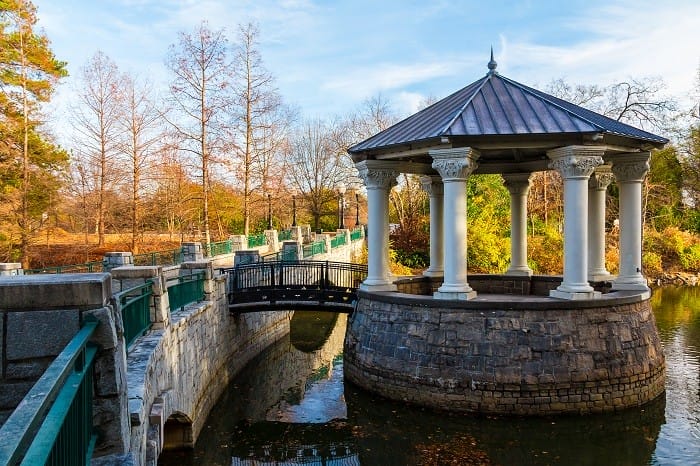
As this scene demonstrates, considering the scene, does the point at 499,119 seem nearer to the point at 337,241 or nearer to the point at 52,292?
the point at 52,292

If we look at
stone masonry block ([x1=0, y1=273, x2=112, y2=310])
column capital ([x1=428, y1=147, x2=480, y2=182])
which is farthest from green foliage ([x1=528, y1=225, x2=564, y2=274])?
stone masonry block ([x1=0, y1=273, x2=112, y2=310])

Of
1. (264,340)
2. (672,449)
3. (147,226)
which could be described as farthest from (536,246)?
(672,449)

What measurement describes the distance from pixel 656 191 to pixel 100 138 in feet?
116

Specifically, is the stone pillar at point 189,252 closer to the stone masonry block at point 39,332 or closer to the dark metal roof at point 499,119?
the dark metal roof at point 499,119

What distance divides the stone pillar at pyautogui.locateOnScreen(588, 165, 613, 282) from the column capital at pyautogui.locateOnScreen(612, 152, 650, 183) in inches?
56.4

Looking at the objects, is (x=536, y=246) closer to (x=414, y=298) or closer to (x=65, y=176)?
(x=414, y=298)

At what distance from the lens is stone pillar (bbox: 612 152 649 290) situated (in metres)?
13.8

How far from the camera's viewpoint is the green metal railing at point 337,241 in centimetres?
2983

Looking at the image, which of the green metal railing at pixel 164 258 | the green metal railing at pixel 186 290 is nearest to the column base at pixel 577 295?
the green metal railing at pixel 186 290

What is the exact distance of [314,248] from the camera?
2644 cm

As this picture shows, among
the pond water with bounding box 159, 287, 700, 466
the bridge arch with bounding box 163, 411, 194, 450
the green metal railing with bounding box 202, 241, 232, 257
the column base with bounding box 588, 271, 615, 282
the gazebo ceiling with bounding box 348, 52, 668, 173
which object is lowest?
the pond water with bounding box 159, 287, 700, 466

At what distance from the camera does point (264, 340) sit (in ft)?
60.8

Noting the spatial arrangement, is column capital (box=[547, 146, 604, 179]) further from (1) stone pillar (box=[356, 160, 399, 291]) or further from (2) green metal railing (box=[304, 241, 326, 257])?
(2) green metal railing (box=[304, 241, 326, 257])

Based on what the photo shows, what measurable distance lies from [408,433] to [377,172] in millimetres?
6196
